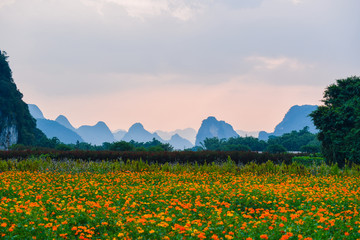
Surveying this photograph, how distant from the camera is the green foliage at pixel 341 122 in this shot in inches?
912

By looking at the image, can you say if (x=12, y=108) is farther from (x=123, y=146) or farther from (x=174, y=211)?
(x=174, y=211)

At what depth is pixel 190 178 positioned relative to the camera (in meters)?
13.3

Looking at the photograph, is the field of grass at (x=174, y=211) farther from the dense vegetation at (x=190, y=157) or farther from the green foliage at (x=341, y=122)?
the green foliage at (x=341, y=122)

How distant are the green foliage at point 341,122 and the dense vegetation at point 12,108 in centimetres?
6340

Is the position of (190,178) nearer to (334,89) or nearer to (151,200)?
(151,200)

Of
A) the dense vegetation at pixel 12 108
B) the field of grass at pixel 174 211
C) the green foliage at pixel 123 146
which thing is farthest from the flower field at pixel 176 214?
the dense vegetation at pixel 12 108

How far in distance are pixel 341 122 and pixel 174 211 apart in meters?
19.5

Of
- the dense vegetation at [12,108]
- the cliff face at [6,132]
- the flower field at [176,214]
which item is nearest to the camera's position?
the flower field at [176,214]

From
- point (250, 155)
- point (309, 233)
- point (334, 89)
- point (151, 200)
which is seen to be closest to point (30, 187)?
point (151, 200)

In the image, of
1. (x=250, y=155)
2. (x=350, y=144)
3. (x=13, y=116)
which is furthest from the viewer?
(x=13, y=116)

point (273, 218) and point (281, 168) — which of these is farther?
point (281, 168)

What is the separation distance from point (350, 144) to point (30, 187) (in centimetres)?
2024

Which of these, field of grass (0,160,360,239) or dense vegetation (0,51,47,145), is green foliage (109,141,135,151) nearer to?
field of grass (0,160,360,239)

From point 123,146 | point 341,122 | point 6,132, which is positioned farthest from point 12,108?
point 341,122
